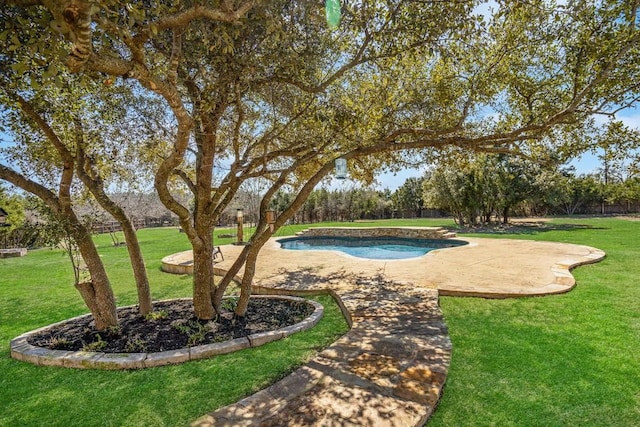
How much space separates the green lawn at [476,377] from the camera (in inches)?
107

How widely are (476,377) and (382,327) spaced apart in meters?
1.38

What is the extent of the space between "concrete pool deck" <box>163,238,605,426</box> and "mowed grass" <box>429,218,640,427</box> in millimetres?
254

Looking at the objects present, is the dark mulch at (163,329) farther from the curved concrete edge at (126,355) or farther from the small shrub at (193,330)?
the curved concrete edge at (126,355)

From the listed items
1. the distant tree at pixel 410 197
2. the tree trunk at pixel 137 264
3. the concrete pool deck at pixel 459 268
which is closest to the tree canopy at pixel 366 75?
the tree trunk at pixel 137 264

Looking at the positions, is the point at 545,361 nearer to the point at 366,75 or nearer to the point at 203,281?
the point at 203,281

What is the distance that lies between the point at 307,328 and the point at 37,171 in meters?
5.00

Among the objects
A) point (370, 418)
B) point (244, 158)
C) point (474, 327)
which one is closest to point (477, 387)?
point (370, 418)

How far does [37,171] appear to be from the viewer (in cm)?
548

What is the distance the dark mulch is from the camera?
4211 millimetres

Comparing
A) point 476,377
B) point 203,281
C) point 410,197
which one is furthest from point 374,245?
point 410,197

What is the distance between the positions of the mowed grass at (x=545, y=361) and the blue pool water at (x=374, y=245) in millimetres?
9095

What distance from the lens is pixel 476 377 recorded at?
3205mm

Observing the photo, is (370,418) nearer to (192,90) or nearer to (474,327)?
(474,327)

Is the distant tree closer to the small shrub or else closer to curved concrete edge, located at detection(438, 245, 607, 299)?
curved concrete edge, located at detection(438, 245, 607, 299)
